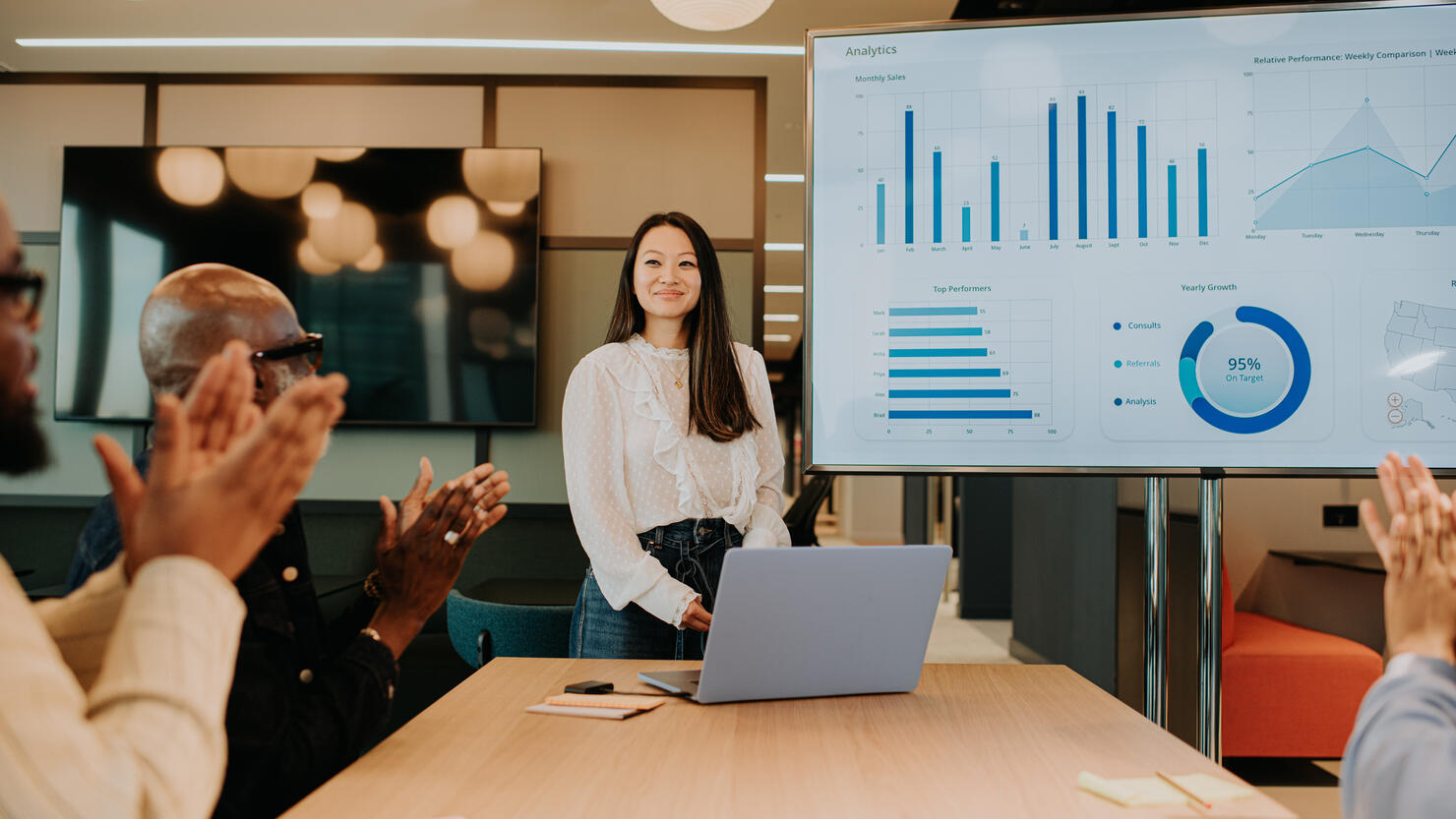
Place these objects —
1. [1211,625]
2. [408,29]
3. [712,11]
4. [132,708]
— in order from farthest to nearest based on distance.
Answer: [408,29] → [712,11] → [1211,625] → [132,708]

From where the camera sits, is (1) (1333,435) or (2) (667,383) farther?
(2) (667,383)

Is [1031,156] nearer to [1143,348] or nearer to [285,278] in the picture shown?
[1143,348]

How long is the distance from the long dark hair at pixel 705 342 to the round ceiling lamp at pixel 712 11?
1.35 metres

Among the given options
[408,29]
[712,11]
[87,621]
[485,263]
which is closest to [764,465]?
[87,621]

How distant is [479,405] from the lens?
3.53m

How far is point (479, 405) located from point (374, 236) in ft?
2.55

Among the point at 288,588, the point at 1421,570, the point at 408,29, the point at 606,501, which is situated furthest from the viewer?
the point at 408,29

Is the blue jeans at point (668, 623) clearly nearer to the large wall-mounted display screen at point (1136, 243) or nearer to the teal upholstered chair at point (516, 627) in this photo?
the large wall-mounted display screen at point (1136, 243)

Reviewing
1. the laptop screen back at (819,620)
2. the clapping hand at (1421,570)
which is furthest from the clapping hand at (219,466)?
the clapping hand at (1421,570)

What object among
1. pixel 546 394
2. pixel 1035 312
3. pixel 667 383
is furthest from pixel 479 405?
pixel 1035 312

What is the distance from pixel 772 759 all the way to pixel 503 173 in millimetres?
3011

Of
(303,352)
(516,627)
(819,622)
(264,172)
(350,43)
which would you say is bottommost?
(516,627)

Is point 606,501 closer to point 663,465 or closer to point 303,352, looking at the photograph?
point 663,465

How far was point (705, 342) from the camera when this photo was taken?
1.92 m
